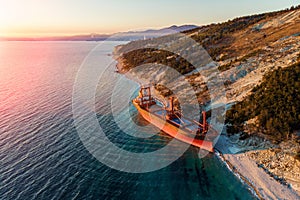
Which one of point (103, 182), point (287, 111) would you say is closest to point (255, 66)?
point (287, 111)

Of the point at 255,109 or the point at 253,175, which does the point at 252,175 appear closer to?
the point at 253,175

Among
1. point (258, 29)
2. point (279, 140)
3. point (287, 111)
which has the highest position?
point (258, 29)

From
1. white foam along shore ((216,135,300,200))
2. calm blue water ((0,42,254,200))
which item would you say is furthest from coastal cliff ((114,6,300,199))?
calm blue water ((0,42,254,200))

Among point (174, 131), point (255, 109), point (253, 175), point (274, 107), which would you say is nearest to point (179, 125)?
point (174, 131)

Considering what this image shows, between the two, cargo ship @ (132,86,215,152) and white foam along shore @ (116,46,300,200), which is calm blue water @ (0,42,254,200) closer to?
white foam along shore @ (116,46,300,200)

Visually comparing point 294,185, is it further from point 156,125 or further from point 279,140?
point 156,125

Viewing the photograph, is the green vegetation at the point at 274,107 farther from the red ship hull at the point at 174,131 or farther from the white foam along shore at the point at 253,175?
the red ship hull at the point at 174,131
